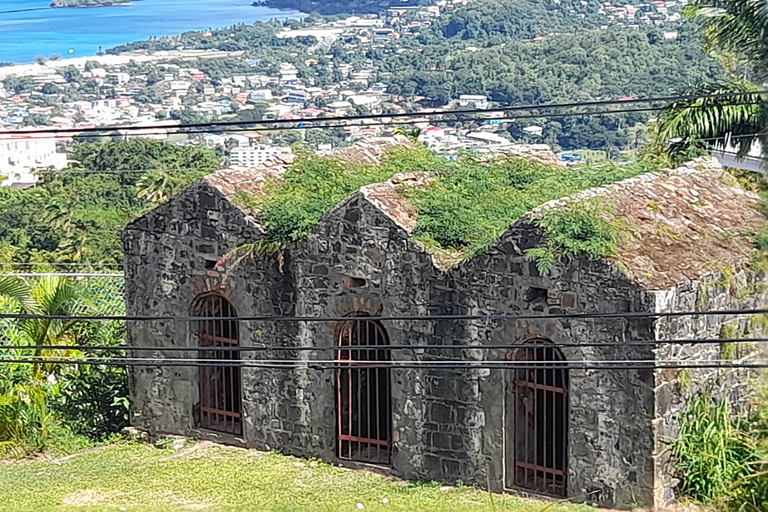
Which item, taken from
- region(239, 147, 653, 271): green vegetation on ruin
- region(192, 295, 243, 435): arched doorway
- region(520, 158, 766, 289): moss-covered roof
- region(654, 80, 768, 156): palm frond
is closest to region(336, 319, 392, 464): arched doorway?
region(239, 147, 653, 271): green vegetation on ruin

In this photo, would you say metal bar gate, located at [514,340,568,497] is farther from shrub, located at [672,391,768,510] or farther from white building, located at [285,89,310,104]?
white building, located at [285,89,310,104]

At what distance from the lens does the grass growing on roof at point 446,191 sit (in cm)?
1312

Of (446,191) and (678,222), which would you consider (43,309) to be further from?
(678,222)

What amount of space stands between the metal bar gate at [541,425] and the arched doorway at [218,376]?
12.6 feet

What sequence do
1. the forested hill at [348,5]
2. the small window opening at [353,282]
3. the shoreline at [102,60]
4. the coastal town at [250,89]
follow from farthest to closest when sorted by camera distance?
the shoreline at [102,60]
the forested hill at [348,5]
the coastal town at [250,89]
the small window opening at [353,282]

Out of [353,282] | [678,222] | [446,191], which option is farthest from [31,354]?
[678,222]

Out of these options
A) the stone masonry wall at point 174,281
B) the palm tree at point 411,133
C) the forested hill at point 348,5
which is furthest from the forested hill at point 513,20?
the stone masonry wall at point 174,281

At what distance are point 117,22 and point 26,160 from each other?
18.2 feet

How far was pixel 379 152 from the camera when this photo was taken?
16.0 metres

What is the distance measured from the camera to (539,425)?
1244 cm

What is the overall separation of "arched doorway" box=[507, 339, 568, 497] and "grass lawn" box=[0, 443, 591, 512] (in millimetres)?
360

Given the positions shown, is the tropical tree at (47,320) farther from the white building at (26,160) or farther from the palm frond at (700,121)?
the white building at (26,160)

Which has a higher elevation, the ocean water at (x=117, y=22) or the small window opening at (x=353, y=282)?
the ocean water at (x=117, y=22)

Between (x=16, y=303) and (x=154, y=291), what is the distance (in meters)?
2.64
